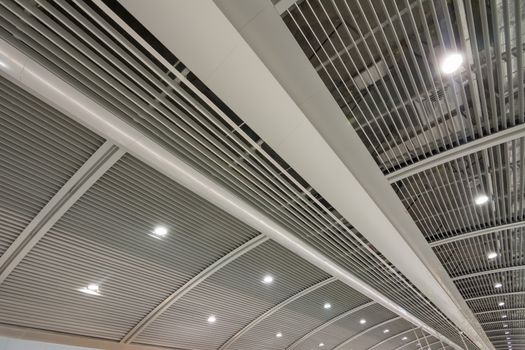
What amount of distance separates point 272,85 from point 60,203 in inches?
267

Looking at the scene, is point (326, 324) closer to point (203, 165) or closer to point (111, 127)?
point (203, 165)

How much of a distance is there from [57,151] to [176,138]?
278cm

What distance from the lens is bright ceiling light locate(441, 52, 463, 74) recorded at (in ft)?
20.9

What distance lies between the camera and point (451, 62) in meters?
6.46

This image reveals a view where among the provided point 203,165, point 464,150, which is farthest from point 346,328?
point 203,165

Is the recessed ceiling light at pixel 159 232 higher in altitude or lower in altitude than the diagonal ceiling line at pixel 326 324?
lower

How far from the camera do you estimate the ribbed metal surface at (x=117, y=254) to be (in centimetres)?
911

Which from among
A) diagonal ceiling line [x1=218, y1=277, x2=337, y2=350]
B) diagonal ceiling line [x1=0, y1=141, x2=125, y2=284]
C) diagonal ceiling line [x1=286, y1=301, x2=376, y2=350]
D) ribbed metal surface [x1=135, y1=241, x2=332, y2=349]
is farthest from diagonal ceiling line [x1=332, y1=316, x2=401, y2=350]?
diagonal ceiling line [x1=0, y1=141, x2=125, y2=284]

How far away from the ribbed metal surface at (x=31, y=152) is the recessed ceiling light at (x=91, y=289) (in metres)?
3.28

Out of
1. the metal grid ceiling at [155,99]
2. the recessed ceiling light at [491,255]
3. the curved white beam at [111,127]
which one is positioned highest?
the recessed ceiling light at [491,255]

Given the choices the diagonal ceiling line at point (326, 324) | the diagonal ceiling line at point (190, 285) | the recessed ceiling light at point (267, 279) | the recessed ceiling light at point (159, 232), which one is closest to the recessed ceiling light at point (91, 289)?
the diagonal ceiling line at point (190, 285)

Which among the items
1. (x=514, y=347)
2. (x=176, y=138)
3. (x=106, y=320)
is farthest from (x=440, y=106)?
(x=514, y=347)

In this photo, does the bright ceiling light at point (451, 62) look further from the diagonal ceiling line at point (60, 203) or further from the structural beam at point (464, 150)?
the diagonal ceiling line at point (60, 203)

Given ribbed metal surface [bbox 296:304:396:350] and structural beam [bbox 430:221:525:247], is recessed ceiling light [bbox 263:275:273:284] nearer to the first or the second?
structural beam [bbox 430:221:525:247]
